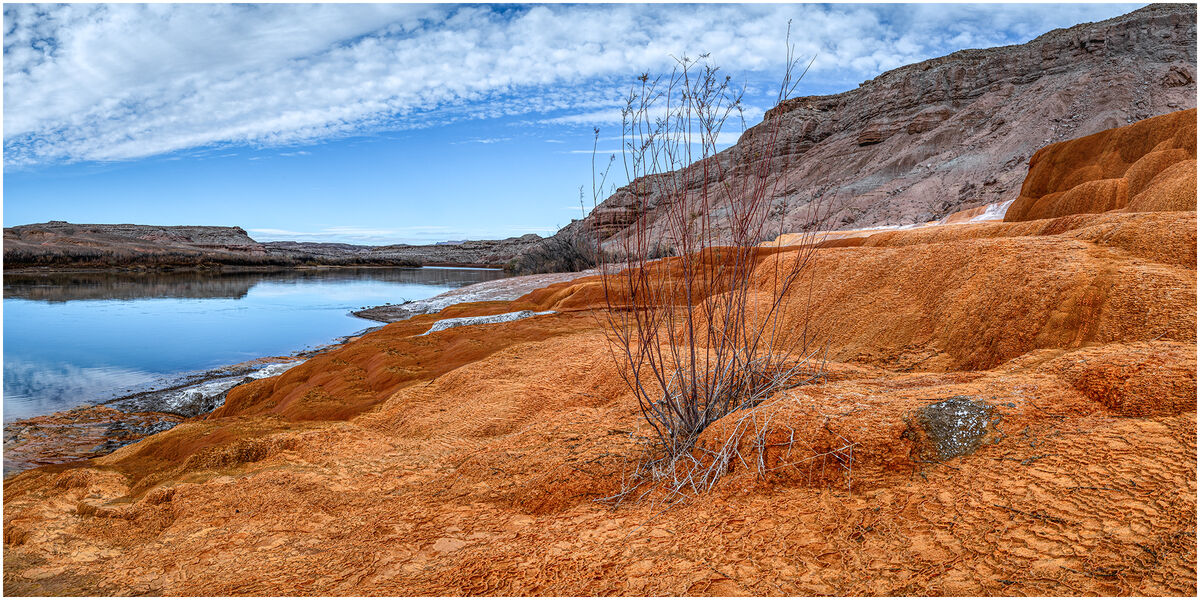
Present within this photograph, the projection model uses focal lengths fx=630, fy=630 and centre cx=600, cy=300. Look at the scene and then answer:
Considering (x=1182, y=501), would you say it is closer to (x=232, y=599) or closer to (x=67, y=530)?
(x=232, y=599)

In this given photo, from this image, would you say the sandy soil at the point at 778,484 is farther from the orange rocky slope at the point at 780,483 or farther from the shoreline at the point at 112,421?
the shoreline at the point at 112,421

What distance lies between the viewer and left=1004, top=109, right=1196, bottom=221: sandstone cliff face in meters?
8.36

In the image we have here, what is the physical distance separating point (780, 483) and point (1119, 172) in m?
15.1

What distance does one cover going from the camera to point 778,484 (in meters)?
3.01

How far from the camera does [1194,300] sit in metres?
4.28

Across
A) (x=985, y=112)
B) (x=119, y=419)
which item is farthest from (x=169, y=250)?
(x=985, y=112)

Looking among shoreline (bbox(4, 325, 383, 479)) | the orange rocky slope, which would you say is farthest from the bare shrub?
the orange rocky slope

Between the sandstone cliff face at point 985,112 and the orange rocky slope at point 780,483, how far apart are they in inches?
764

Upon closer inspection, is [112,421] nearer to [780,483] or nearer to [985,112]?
[780,483]

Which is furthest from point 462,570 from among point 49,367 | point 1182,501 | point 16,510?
point 49,367

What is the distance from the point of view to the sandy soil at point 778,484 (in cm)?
228

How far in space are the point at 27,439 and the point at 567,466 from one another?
8313 mm

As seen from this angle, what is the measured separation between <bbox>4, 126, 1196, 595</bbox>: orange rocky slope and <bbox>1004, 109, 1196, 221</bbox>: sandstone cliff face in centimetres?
360

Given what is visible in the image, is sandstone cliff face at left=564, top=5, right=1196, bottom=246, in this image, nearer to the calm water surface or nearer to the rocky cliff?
the calm water surface
